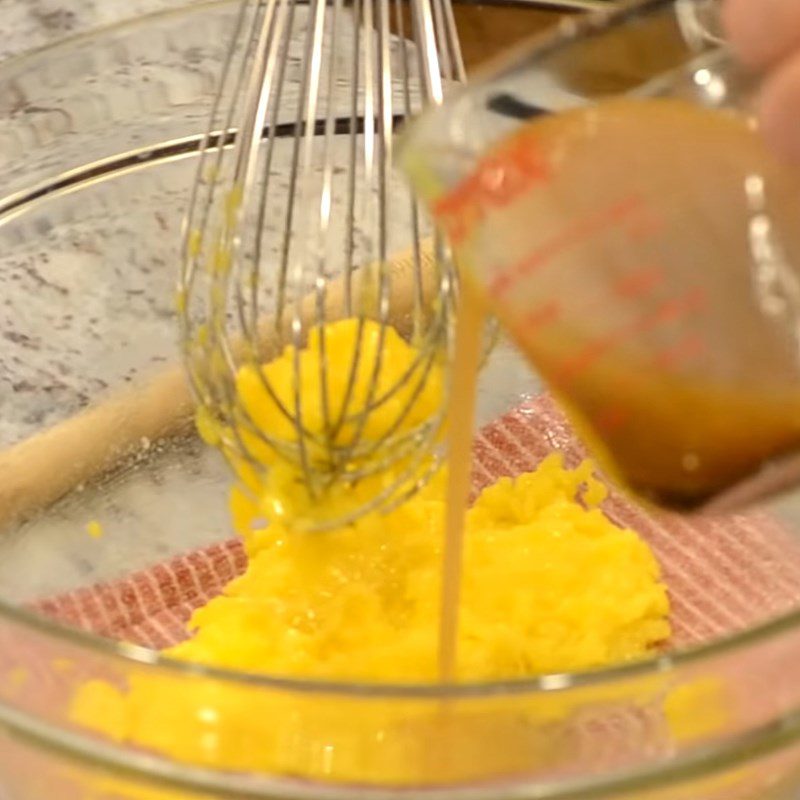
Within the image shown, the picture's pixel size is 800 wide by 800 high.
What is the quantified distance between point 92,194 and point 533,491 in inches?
15.3

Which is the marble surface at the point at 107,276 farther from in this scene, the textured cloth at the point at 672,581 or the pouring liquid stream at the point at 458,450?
the pouring liquid stream at the point at 458,450

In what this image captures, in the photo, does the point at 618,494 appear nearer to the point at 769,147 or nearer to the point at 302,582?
the point at 302,582

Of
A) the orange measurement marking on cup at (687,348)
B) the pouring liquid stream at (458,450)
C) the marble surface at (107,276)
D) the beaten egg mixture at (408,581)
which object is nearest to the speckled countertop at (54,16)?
the marble surface at (107,276)

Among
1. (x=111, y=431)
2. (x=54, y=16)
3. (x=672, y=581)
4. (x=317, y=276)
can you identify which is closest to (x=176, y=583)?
(x=111, y=431)

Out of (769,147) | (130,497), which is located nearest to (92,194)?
(130,497)

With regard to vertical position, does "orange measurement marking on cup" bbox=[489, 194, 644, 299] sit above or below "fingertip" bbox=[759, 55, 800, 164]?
below

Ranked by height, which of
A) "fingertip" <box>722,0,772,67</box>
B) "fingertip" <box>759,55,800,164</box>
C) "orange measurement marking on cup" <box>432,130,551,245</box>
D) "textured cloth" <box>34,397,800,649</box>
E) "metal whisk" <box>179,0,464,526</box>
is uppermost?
"fingertip" <box>722,0,772,67</box>

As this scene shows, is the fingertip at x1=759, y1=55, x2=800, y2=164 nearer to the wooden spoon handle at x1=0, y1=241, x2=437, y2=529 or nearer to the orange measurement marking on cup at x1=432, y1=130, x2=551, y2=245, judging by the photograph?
the orange measurement marking on cup at x1=432, y1=130, x2=551, y2=245

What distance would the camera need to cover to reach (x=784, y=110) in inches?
18.4

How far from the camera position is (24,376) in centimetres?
92

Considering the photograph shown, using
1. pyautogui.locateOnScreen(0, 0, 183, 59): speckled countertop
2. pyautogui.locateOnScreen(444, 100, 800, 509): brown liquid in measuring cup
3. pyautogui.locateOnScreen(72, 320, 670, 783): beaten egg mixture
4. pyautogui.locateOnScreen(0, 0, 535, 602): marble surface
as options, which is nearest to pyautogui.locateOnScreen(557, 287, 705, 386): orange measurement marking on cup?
pyautogui.locateOnScreen(444, 100, 800, 509): brown liquid in measuring cup

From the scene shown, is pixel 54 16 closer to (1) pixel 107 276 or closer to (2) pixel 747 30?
(1) pixel 107 276

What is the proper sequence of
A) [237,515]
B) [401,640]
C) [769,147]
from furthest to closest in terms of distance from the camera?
[237,515] → [401,640] → [769,147]

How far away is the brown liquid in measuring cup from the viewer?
53 centimetres
